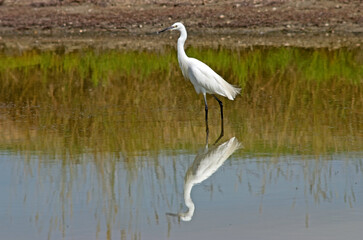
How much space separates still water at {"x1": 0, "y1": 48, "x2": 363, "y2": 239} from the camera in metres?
4.64

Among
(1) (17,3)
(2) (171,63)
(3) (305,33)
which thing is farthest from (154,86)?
(1) (17,3)

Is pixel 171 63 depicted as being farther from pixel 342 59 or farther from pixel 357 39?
pixel 357 39

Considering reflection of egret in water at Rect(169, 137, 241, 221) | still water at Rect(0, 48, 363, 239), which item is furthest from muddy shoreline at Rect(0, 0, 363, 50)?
reflection of egret in water at Rect(169, 137, 241, 221)

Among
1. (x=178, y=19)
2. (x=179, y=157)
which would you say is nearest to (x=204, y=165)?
(x=179, y=157)

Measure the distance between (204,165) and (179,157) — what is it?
0.43 metres

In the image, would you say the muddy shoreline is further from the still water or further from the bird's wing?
the bird's wing

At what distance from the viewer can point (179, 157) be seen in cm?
645

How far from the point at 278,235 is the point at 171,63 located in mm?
8872

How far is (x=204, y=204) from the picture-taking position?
5.02 m

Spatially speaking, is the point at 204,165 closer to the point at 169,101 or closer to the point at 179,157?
the point at 179,157

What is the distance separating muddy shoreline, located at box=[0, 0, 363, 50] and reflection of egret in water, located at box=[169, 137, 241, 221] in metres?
8.99

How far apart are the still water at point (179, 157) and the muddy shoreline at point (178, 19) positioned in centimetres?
520

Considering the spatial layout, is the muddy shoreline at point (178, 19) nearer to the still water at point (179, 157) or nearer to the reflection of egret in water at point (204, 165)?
the still water at point (179, 157)

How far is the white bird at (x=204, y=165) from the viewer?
501 cm
